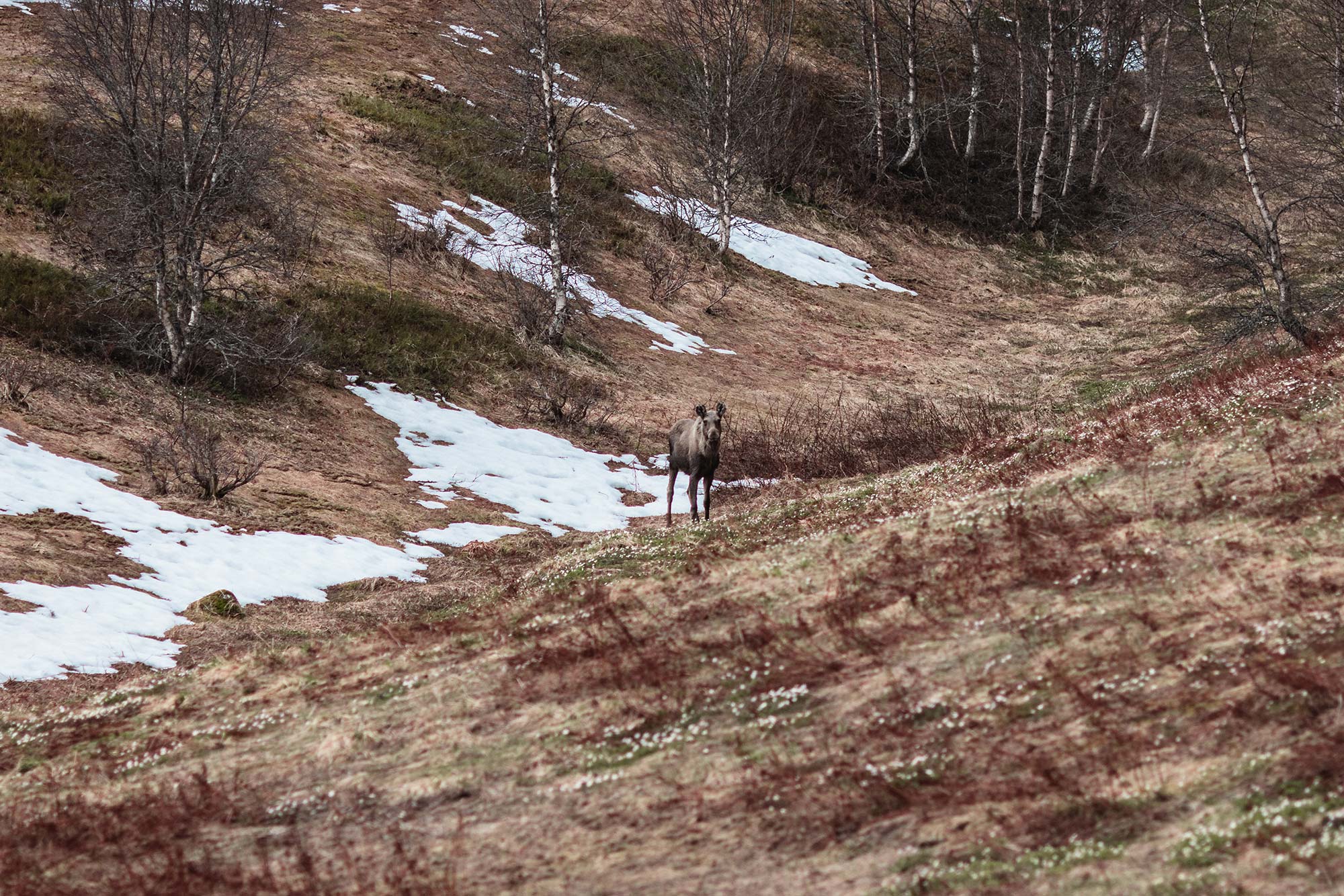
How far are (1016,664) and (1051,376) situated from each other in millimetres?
29692

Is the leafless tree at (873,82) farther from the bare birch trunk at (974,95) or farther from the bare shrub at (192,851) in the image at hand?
the bare shrub at (192,851)

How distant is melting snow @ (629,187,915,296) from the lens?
47.5 metres

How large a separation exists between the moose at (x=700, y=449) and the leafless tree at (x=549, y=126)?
15.4m

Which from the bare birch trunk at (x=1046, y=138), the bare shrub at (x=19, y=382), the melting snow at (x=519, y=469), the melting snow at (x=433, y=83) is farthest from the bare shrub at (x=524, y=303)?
the bare birch trunk at (x=1046, y=138)

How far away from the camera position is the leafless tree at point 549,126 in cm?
3525

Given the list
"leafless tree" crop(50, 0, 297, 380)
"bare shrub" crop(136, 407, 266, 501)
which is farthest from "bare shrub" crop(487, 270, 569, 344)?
"bare shrub" crop(136, 407, 266, 501)

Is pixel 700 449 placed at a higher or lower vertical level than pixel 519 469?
higher

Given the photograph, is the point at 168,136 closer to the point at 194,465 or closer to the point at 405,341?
the point at 405,341

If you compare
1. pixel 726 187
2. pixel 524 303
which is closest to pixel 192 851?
pixel 524 303

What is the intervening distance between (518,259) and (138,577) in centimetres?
2361

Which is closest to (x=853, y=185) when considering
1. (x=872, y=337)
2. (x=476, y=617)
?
(x=872, y=337)

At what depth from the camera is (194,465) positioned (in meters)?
20.9

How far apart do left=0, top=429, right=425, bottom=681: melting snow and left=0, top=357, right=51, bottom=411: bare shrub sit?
1601mm

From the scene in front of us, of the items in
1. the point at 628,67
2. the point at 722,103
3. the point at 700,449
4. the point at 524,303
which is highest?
the point at 628,67
